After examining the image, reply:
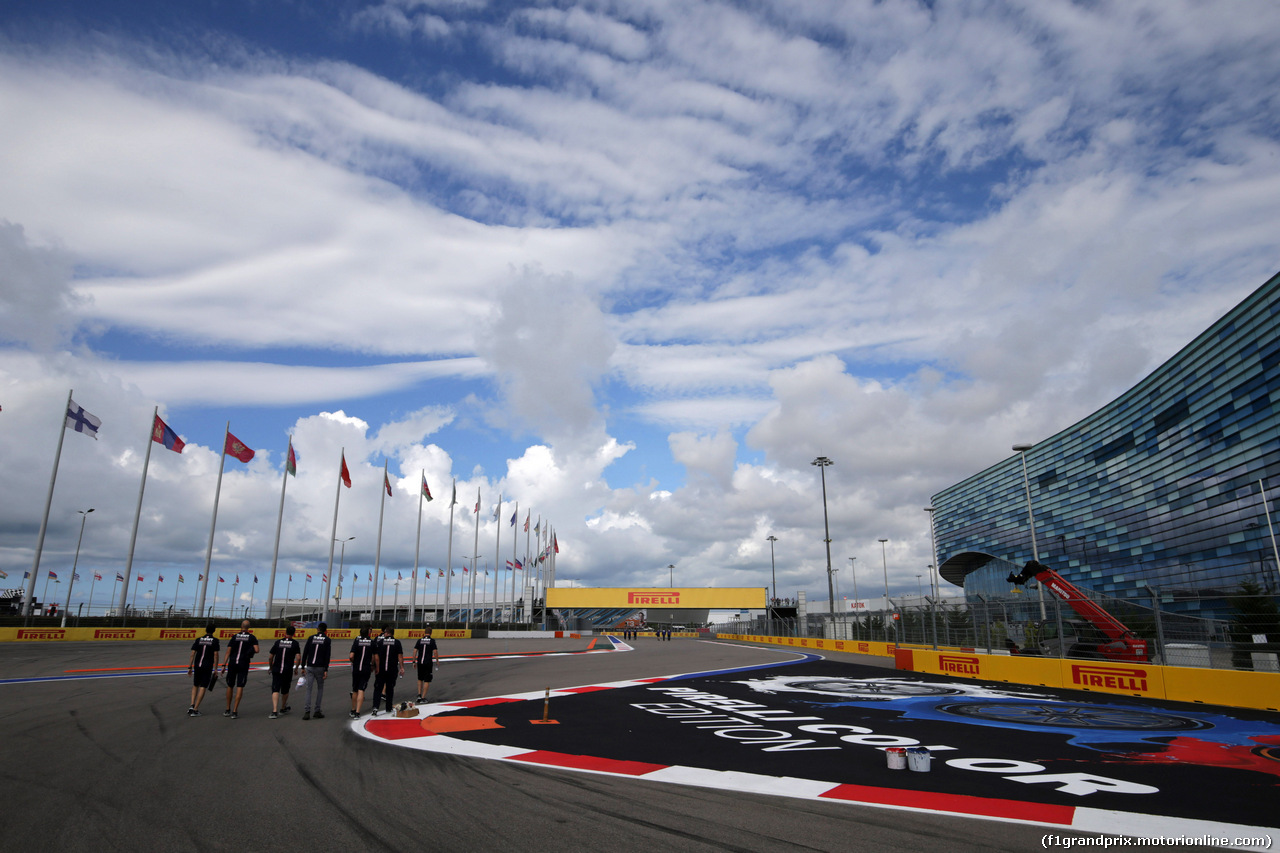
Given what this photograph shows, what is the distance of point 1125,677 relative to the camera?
1541 cm

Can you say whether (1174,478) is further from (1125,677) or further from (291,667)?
(291,667)

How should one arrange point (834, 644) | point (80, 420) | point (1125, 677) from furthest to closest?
1. point (834, 644)
2. point (80, 420)
3. point (1125, 677)

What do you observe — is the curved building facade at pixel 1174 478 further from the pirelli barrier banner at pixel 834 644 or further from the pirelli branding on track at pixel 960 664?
the pirelli barrier banner at pixel 834 644

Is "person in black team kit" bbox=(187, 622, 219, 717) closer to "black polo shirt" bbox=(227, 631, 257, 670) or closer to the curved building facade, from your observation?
"black polo shirt" bbox=(227, 631, 257, 670)

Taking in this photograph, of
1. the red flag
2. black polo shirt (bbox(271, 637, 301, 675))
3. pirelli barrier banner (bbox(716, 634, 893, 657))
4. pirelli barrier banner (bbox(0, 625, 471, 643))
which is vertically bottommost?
pirelli barrier banner (bbox(716, 634, 893, 657))

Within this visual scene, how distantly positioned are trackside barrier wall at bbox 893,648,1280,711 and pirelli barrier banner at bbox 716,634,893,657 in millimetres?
10510

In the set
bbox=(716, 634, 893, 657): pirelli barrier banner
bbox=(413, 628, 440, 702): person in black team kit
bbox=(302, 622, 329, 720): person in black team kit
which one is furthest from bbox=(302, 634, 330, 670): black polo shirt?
bbox=(716, 634, 893, 657): pirelli barrier banner

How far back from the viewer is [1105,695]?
15305 millimetres

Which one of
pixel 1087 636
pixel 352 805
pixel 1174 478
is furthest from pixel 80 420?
pixel 1174 478

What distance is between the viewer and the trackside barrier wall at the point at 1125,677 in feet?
41.5

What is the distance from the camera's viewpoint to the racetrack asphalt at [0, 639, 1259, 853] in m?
5.14

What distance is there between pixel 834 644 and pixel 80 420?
3866 centimetres

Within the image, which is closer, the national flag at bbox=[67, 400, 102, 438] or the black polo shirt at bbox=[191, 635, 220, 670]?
the black polo shirt at bbox=[191, 635, 220, 670]

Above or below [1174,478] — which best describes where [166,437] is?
below
